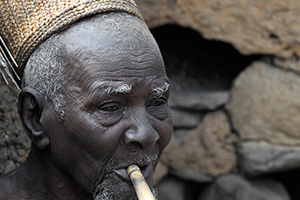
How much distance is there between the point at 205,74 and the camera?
4.29m

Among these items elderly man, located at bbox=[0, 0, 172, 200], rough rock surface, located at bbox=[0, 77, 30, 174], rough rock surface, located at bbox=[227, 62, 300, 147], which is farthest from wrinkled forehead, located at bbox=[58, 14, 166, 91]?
rough rock surface, located at bbox=[227, 62, 300, 147]

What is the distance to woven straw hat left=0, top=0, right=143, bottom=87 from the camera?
88.4 inches

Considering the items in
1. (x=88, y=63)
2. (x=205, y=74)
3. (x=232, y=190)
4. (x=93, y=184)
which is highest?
(x=88, y=63)

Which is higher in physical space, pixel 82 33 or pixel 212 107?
pixel 82 33

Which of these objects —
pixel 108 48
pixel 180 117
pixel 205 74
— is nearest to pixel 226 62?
pixel 205 74

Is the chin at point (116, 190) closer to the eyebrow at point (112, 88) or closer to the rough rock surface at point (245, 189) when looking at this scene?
the eyebrow at point (112, 88)

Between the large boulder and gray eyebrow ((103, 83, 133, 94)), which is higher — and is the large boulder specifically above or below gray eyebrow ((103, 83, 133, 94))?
below

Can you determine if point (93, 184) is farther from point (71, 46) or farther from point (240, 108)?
point (240, 108)

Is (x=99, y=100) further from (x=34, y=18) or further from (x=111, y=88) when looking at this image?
(x=34, y=18)

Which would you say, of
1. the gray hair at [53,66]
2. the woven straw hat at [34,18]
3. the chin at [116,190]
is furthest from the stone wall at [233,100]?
the chin at [116,190]

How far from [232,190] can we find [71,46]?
2.37m

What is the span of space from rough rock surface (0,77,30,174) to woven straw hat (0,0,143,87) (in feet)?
2.03

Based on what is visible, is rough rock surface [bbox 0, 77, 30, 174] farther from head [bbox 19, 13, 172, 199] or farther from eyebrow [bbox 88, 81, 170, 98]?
eyebrow [bbox 88, 81, 170, 98]

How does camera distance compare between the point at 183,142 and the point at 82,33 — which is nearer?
the point at 82,33
